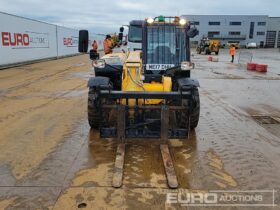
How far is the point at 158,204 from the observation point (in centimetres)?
381

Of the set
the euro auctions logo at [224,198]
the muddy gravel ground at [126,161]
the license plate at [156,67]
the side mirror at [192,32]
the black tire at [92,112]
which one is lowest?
the euro auctions logo at [224,198]

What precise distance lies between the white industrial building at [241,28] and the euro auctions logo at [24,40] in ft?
239

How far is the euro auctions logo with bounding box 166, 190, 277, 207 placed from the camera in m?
3.89

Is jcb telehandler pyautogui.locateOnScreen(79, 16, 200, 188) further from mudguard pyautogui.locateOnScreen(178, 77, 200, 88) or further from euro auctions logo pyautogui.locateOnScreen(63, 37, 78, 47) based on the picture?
euro auctions logo pyautogui.locateOnScreen(63, 37, 78, 47)

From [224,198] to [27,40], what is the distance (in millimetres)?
21014

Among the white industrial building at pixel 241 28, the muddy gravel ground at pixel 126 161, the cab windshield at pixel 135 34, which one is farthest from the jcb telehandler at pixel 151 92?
the white industrial building at pixel 241 28

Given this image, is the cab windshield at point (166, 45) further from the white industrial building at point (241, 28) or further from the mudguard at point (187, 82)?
the white industrial building at point (241, 28)

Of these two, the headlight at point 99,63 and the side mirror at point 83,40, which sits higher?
the side mirror at point 83,40

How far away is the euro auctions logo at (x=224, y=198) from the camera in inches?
153

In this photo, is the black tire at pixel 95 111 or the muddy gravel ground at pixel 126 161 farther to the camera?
the black tire at pixel 95 111

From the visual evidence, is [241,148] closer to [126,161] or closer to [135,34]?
[126,161]

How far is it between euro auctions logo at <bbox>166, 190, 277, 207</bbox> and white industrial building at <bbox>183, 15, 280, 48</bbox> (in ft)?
→ 302

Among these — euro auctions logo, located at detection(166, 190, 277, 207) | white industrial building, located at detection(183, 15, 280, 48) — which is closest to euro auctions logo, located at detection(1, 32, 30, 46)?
euro auctions logo, located at detection(166, 190, 277, 207)

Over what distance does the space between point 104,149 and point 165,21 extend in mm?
3045
